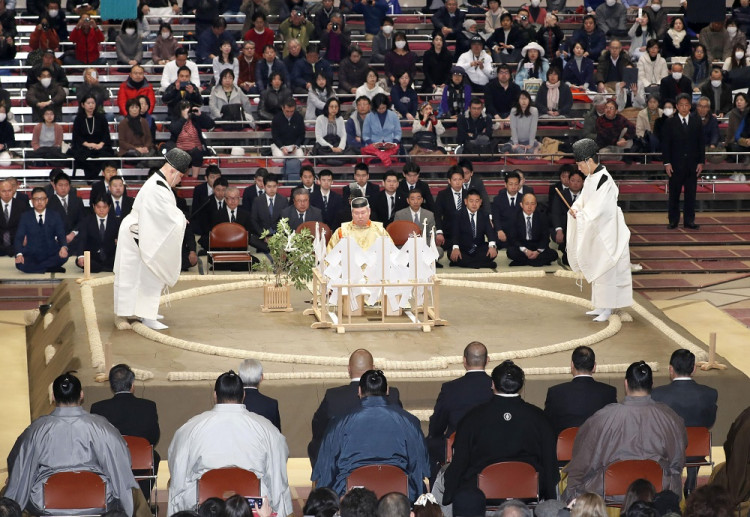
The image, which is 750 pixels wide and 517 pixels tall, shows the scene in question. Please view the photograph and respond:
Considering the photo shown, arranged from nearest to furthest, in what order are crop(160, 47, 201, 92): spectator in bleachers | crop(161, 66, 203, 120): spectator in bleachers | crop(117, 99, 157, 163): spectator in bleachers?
1. crop(117, 99, 157, 163): spectator in bleachers
2. crop(161, 66, 203, 120): spectator in bleachers
3. crop(160, 47, 201, 92): spectator in bleachers

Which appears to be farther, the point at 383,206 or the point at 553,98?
the point at 553,98

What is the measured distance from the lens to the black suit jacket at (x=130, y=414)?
5.85m

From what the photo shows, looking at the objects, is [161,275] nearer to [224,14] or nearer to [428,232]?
[428,232]

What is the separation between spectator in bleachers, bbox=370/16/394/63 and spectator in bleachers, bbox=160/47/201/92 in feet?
6.90

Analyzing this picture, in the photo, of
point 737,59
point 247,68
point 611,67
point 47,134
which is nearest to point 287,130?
point 247,68

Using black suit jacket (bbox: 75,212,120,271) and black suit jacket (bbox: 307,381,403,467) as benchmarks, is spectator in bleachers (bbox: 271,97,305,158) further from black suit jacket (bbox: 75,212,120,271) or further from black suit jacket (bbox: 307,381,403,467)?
black suit jacket (bbox: 307,381,403,467)

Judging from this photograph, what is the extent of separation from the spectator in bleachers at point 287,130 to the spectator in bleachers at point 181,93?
883 millimetres

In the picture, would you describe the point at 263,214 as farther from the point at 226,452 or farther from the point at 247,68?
the point at 226,452

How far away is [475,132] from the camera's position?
1253cm

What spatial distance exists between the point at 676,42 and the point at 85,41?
21.5 feet

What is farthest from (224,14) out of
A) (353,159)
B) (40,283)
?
(40,283)

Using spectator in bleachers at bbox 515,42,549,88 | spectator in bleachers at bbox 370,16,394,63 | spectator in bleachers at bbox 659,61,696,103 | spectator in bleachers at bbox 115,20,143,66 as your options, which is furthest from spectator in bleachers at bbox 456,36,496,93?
spectator in bleachers at bbox 115,20,143,66

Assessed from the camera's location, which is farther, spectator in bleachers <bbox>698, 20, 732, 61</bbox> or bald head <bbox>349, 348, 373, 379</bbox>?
spectator in bleachers <bbox>698, 20, 732, 61</bbox>

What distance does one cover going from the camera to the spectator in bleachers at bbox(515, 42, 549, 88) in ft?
45.4
